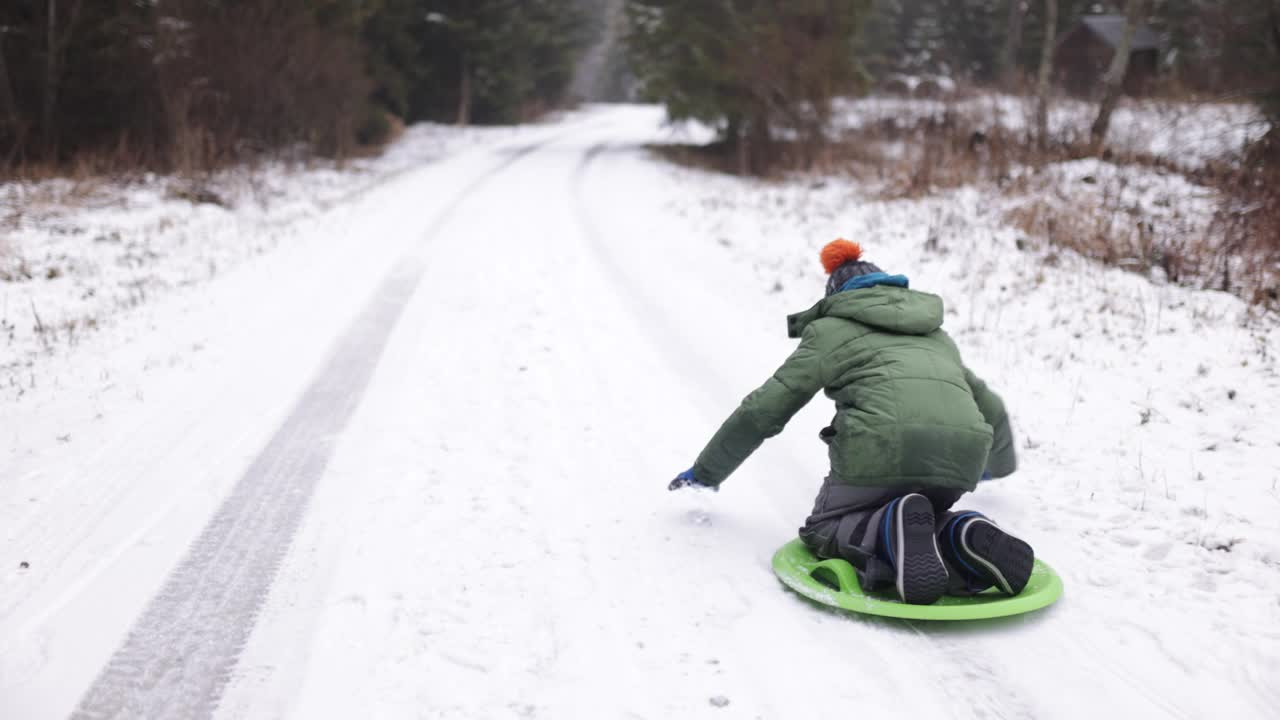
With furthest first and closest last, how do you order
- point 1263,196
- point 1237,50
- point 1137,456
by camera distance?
point 1237,50 < point 1263,196 < point 1137,456

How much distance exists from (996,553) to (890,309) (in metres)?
1.09

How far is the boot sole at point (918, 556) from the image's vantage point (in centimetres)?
303

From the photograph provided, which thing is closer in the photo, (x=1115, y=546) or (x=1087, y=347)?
(x=1115, y=546)

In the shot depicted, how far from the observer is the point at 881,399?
10.4ft

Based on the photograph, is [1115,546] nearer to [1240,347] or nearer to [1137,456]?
[1137,456]

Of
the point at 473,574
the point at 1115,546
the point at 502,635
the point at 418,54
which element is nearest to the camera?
the point at 502,635

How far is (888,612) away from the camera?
3062 mm

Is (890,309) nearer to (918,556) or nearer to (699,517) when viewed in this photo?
(918,556)

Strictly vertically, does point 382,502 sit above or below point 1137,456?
below

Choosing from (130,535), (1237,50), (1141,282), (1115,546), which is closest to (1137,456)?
(1115,546)

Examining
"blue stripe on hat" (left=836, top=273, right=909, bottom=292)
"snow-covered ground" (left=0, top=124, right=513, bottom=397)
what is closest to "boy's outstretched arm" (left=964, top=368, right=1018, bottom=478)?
"blue stripe on hat" (left=836, top=273, right=909, bottom=292)

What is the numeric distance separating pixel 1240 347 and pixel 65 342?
9.43m

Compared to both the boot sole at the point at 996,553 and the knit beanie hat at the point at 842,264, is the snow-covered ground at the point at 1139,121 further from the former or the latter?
the boot sole at the point at 996,553

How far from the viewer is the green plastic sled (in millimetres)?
3021
